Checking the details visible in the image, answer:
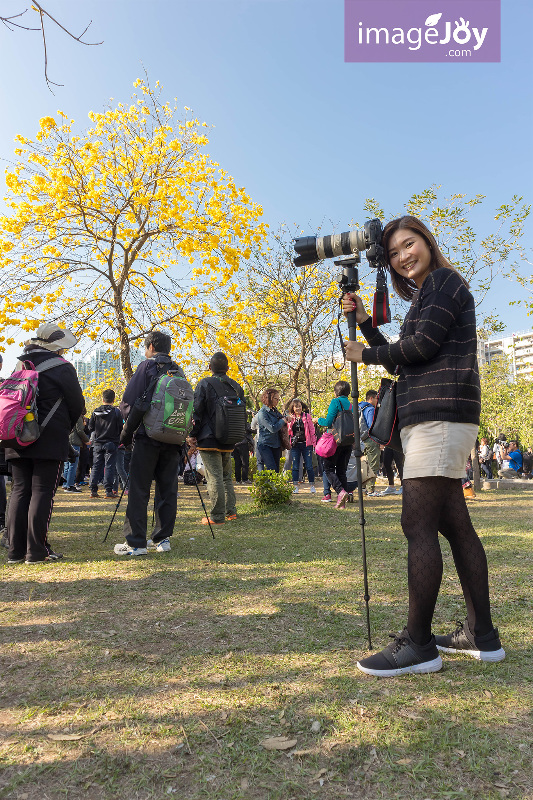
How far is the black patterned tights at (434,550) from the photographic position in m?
2.54

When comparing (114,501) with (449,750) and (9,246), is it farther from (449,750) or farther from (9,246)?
(449,750)

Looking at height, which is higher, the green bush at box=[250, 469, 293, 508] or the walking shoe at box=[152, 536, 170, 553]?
the green bush at box=[250, 469, 293, 508]

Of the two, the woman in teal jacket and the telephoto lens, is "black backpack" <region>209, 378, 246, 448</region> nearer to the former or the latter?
the woman in teal jacket

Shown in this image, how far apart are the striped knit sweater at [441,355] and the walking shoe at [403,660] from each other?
40.1 inches

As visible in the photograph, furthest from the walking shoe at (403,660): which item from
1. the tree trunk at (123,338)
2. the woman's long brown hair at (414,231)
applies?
the tree trunk at (123,338)

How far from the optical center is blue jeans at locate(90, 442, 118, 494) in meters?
10.6

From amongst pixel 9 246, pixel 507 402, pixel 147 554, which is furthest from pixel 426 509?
pixel 507 402

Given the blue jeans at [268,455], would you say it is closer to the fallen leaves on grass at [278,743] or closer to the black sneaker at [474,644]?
the black sneaker at [474,644]

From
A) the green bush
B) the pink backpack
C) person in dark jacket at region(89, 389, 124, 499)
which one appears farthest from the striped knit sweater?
person in dark jacket at region(89, 389, 124, 499)

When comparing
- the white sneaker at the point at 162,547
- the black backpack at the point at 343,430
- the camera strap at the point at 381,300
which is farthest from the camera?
the black backpack at the point at 343,430

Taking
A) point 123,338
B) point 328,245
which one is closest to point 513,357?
point 123,338

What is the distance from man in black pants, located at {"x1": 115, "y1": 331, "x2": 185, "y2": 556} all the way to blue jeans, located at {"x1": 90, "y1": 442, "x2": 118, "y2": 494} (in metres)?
5.32

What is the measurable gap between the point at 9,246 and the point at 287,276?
436 inches

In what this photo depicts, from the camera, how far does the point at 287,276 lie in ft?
67.9
